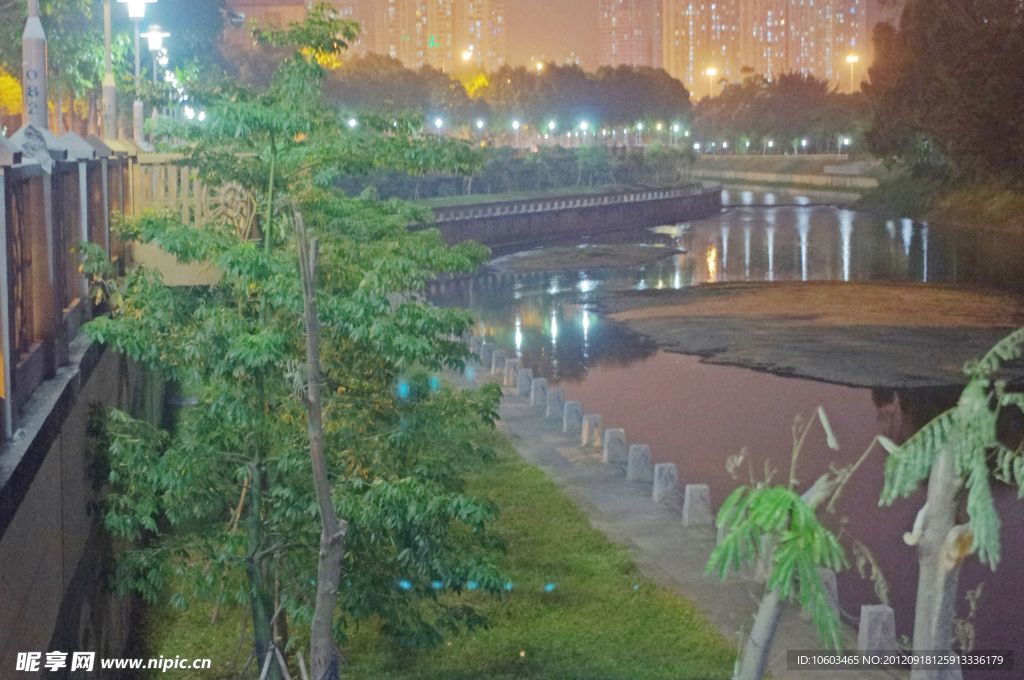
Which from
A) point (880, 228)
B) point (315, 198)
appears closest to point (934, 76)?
point (880, 228)

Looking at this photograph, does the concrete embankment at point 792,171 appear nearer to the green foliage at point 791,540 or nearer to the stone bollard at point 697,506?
the stone bollard at point 697,506

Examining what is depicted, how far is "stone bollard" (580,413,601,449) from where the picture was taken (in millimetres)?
21297

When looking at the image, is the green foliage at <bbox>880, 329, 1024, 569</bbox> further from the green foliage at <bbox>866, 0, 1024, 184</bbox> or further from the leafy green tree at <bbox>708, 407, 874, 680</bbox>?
the green foliage at <bbox>866, 0, 1024, 184</bbox>

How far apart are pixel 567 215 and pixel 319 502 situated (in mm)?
77199

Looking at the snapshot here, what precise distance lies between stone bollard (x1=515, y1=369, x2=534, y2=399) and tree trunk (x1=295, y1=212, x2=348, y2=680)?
18771 mm

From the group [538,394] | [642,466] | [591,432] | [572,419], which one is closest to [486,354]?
[538,394]

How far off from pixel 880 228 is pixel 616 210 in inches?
691

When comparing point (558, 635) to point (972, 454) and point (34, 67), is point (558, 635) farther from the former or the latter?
point (972, 454)

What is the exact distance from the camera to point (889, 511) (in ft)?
62.2

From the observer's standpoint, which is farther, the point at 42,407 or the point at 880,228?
the point at 880,228

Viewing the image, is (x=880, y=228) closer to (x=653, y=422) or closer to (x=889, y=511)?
(x=653, y=422)

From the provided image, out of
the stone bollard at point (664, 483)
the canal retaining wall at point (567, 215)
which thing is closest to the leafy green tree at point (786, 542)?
the stone bollard at point (664, 483)

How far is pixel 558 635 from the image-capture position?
41.9 ft

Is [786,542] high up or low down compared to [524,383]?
up
